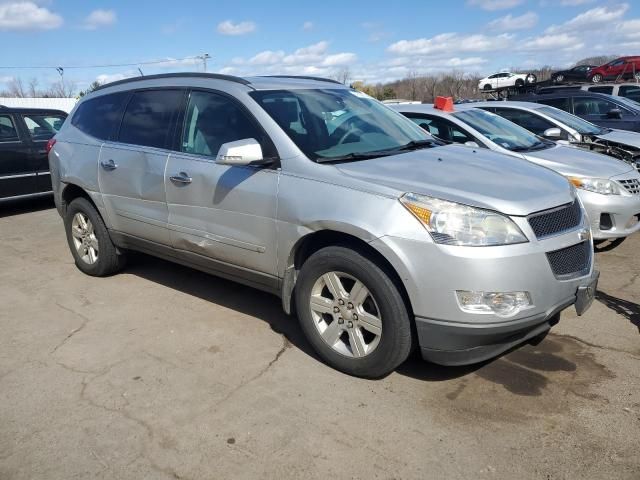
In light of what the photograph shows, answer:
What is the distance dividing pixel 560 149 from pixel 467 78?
38836 millimetres

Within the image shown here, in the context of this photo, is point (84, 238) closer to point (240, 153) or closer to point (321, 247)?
point (240, 153)

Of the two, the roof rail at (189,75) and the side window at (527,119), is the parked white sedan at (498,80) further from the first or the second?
the roof rail at (189,75)

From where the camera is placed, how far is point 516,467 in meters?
2.66

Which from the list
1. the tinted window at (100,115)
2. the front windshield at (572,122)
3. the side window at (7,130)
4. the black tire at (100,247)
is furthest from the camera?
the side window at (7,130)

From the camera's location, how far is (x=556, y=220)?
3311mm

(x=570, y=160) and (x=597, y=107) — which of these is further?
(x=597, y=107)

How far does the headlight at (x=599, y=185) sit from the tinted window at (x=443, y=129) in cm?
138

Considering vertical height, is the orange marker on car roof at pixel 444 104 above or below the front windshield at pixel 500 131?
above

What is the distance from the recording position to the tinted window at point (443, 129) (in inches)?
268

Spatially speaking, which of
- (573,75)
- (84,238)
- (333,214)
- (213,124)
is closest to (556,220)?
(333,214)

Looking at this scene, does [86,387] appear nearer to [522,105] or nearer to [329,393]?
[329,393]

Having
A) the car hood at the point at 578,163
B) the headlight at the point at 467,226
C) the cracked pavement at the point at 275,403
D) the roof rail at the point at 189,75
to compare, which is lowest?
the cracked pavement at the point at 275,403

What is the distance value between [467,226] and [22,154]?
828cm

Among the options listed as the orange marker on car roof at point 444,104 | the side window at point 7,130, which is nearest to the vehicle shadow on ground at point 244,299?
the orange marker on car roof at point 444,104
